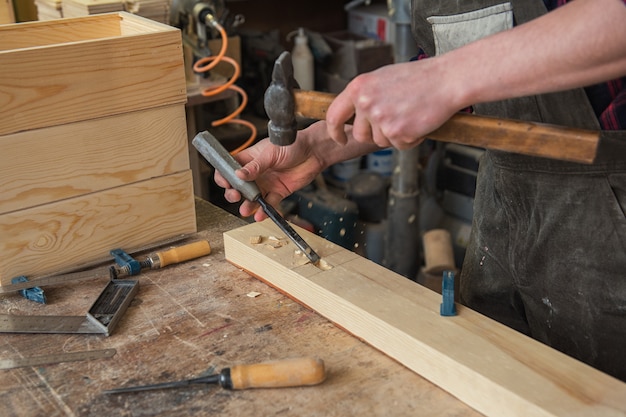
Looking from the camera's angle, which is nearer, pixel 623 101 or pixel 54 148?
pixel 623 101

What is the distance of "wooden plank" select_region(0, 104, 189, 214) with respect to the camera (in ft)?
4.84

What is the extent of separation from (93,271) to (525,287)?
→ 95 cm

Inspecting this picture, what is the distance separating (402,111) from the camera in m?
1.15

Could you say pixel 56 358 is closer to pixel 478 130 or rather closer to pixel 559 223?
pixel 478 130

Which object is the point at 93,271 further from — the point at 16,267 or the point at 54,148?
the point at 54,148

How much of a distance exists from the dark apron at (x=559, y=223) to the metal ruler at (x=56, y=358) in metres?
0.85

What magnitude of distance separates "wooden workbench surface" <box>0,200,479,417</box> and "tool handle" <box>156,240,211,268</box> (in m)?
0.03

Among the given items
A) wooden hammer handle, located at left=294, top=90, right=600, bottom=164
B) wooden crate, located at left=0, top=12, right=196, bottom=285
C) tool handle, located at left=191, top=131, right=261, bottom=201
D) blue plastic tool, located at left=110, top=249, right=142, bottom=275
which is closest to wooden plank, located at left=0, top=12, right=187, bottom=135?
wooden crate, located at left=0, top=12, right=196, bottom=285

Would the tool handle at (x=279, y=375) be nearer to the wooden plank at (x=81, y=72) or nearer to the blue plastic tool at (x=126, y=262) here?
the blue plastic tool at (x=126, y=262)

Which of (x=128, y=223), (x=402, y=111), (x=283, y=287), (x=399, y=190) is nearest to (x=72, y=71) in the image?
(x=128, y=223)

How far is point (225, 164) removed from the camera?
155cm

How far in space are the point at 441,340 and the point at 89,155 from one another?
34.6 inches

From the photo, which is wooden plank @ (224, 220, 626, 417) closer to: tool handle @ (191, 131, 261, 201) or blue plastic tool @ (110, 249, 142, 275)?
tool handle @ (191, 131, 261, 201)

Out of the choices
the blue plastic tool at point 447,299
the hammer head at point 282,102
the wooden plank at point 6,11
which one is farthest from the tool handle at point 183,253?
the wooden plank at point 6,11
